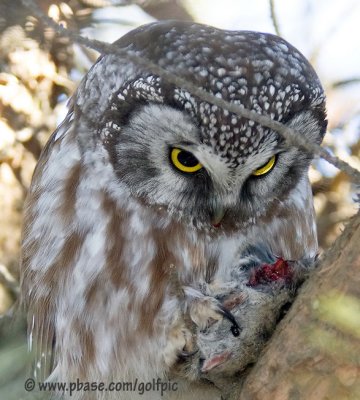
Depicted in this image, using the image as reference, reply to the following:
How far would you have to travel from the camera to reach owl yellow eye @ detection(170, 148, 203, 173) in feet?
9.13

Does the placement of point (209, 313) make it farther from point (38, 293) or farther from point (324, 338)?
point (38, 293)

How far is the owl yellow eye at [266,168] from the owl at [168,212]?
0.01m

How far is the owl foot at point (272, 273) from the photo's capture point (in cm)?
258

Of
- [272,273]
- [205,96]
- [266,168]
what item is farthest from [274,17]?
[205,96]

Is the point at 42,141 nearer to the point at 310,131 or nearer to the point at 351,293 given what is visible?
the point at 310,131

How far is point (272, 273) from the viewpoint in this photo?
2.65 m

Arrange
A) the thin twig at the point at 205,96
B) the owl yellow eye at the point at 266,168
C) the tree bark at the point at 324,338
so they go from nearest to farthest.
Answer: the thin twig at the point at 205,96 → the tree bark at the point at 324,338 → the owl yellow eye at the point at 266,168

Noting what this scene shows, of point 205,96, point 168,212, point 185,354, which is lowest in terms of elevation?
point 185,354

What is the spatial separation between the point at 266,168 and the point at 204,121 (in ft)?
1.09

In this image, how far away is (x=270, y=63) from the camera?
2904mm

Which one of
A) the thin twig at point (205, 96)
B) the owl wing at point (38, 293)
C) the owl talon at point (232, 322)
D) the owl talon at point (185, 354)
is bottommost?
the owl wing at point (38, 293)

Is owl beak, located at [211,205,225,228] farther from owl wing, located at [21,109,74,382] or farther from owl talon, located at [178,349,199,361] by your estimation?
owl wing, located at [21,109,74,382]

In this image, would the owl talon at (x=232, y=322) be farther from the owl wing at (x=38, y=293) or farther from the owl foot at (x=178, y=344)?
the owl wing at (x=38, y=293)

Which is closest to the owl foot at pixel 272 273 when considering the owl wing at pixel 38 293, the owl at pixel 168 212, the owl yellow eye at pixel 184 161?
the owl at pixel 168 212
